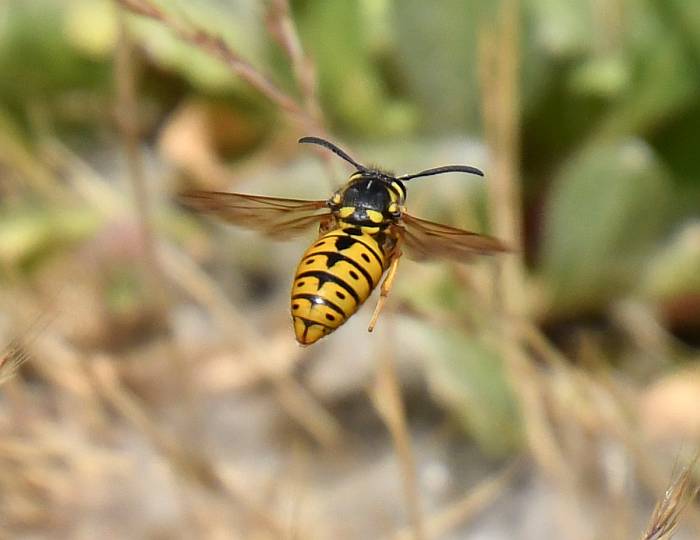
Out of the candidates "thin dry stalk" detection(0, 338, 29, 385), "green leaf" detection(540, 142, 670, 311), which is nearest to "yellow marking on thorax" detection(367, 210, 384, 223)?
"thin dry stalk" detection(0, 338, 29, 385)

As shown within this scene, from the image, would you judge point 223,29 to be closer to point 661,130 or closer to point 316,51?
point 316,51

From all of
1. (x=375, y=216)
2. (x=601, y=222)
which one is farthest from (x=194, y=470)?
(x=601, y=222)

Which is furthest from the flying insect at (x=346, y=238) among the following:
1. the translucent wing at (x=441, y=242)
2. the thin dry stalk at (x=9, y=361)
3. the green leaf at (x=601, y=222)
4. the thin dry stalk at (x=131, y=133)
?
the green leaf at (x=601, y=222)

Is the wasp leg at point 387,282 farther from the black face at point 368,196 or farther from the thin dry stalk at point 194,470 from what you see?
the thin dry stalk at point 194,470

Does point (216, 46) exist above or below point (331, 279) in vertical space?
above

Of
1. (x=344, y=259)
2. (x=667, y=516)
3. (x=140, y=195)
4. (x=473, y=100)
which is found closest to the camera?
(x=667, y=516)

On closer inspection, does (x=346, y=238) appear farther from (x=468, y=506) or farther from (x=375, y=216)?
(x=468, y=506)
